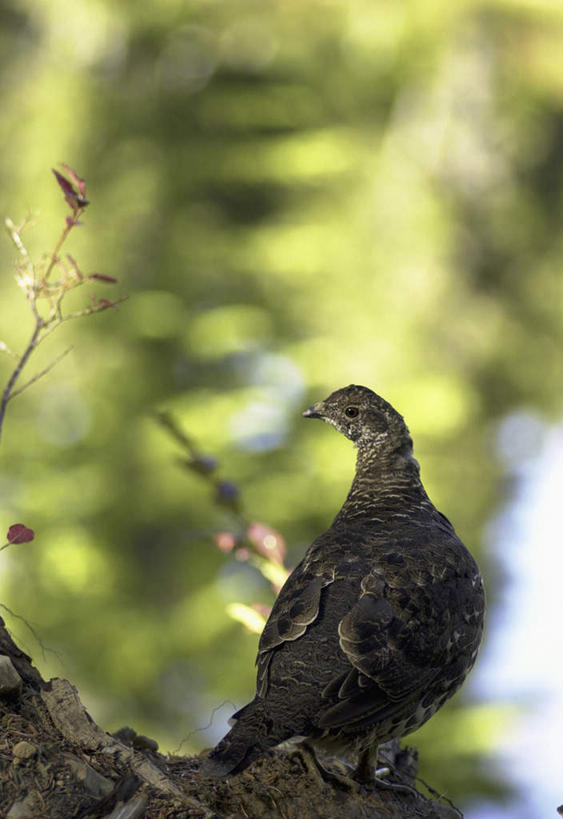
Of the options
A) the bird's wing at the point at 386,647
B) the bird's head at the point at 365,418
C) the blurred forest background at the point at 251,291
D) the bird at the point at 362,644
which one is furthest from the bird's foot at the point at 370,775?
the blurred forest background at the point at 251,291

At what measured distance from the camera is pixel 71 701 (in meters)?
3.47

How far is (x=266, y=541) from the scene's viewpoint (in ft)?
15.4

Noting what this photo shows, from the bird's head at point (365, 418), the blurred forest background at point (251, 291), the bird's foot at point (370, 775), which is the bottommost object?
the bird's foot at point (370, 775)

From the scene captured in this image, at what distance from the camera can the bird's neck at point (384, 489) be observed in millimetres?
4367

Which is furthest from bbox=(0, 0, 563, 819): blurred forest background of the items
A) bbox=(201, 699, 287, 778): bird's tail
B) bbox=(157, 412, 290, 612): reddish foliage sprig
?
bbox=(201, 699, 287, 778): bird's tail

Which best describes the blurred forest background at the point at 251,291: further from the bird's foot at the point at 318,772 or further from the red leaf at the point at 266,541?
the bird's foot at the point at 318,772

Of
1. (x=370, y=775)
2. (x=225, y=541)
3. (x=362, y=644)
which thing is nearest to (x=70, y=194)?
(x=225, y=541)

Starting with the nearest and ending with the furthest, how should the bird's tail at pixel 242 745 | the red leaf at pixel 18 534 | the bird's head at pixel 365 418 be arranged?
1. the bird's tail at pixel 242 745
2. the red leaf at pixel 18 534
3. the bird's head at pixel 365 418

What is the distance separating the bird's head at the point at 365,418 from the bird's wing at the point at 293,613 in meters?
0.93

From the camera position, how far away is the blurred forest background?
35.6 feet

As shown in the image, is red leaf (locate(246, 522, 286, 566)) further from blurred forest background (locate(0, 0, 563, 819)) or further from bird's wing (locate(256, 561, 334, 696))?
blurred forest background (locate(0, 0, 563, 819))

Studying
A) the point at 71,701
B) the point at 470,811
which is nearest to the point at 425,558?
the point at 71,701

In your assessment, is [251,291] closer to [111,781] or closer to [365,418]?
[365,418]

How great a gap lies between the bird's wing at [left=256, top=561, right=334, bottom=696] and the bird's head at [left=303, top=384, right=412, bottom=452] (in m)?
0.93
